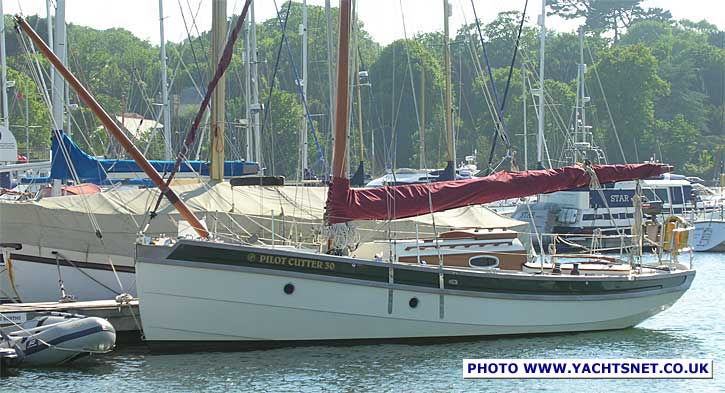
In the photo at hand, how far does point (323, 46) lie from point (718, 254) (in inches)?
1971

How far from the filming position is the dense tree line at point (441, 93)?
84375 mm

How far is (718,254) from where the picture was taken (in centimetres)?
5588

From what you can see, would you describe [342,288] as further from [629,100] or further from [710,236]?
[629,100]

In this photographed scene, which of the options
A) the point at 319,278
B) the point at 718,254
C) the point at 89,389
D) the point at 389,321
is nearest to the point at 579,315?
the point at 389,321

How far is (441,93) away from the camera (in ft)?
274

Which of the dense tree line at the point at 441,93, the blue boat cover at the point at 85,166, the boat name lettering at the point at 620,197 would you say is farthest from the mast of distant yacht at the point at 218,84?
the dense tree line at the point at 441,93

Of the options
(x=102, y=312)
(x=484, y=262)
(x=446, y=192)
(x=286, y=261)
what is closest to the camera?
(x=286, y=261)

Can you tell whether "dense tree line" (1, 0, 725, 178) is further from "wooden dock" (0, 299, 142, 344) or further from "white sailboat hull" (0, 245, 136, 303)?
"wooden dock" (0, 299, 142, 344)

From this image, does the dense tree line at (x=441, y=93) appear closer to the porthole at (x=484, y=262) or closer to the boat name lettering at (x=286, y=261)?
the porthole at (x=484, y=262)

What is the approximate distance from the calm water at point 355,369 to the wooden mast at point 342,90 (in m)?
3.92

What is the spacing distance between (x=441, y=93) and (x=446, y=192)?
58289 mm

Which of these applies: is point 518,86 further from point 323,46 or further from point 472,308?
point 472,308

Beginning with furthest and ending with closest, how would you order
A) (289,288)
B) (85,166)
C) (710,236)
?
(710,236) → (85,166) → (289,288)

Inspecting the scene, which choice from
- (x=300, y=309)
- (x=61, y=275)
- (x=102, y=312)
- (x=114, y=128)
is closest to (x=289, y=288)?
(x=300, y=309)
